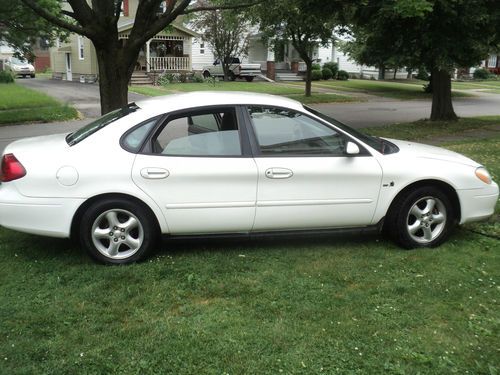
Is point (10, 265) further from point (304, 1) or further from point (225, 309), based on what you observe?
point (304, 1)

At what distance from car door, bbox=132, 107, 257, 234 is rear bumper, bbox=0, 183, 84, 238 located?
25.2 inches

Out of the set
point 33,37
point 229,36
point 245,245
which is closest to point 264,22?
point 33,37

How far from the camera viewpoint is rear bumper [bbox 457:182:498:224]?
16.6 feet

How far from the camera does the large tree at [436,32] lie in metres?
12.0

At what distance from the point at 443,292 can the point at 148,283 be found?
2.28 metres

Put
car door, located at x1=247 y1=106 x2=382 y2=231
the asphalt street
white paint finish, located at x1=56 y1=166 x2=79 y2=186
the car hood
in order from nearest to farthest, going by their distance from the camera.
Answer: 1. white paint finish, located at x1=56 y1=166 x2=79 y2=186
2. car door, located at x1=247 y1=106 x2=382 y2=231
3. the car hood
4. the asphalt street

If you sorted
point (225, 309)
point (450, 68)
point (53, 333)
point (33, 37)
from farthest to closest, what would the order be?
point (33, 37) < point (450, 68) < point (225, 309) < point (53, 333)

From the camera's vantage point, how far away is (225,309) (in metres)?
3.90

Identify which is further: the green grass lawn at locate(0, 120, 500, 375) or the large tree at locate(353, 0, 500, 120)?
the large tree at locate(353, 0, 500, 120)

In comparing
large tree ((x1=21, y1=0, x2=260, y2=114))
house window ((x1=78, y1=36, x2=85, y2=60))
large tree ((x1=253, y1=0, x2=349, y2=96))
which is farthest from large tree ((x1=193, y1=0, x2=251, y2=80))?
large tree ((x1=21, y1=0, x2=260, y2=114))

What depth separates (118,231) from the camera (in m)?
4.61

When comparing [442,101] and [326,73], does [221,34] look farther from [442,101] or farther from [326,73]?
[442,101]

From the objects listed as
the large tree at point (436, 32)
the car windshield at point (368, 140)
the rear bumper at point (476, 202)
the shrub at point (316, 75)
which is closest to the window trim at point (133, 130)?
the car windshield at point (368, 140)

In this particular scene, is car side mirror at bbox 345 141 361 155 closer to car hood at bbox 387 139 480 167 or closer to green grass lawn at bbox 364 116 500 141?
car hood at bbox 387 139 480 167
